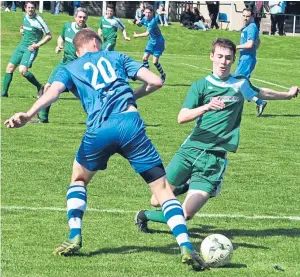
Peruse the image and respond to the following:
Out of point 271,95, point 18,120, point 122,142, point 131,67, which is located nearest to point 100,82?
point 131,67

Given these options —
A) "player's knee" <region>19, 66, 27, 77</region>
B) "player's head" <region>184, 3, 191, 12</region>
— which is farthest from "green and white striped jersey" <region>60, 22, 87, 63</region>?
"player's head" <region>184, 3, 191, 12</region>

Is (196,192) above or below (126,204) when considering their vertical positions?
above

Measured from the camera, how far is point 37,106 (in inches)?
312

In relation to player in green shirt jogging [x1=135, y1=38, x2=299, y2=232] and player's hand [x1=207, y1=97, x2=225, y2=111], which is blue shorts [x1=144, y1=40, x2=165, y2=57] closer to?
player in green shirt jogging [x1=135, y1=38, x2=299, y2=232]

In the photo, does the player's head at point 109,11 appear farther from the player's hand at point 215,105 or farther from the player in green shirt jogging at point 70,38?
the player's hand at point 215,105

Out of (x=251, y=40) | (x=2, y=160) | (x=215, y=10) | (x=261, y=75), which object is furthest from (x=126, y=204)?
(x=215, y=10)

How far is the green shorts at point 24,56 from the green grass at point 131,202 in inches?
33.3

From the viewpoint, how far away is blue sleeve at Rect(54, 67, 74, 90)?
8219 millimetres

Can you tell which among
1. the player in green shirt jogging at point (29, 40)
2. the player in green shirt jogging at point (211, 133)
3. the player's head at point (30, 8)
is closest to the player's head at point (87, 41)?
the player in green shirt jogging at point (211, 133)

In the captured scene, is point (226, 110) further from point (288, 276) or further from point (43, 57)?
point (43, 57)

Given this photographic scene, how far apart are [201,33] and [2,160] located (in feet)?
106

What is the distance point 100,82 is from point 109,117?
0.31 m

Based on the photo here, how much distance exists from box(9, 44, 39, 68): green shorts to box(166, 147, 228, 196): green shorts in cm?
1213

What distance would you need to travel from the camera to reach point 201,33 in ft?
148
